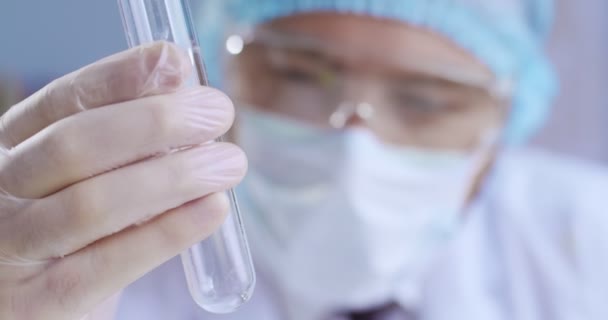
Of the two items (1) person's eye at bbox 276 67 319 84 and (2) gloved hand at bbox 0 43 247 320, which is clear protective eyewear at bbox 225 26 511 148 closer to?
(1) person's eye at bbox 276 67 319 84

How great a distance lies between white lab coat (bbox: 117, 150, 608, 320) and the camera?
1304 millimetres

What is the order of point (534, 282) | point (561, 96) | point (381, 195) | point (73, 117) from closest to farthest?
point (73, 117) < point (381, 195) < point (534, 282) < point (561, 96)

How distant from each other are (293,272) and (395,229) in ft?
0.74

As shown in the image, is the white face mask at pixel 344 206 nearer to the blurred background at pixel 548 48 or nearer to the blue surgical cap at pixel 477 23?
the blue surgical cap at pixel 477 23

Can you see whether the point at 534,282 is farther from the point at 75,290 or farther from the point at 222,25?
the point at 75,290

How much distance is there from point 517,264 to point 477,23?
50 centimetres

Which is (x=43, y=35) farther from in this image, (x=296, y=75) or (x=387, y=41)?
(x=387, y=41)

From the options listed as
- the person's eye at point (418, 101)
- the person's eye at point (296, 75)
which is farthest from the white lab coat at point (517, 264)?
the person's eye at point (296, 75)

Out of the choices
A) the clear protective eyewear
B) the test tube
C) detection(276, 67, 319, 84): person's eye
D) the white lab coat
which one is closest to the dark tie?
the white lab coat

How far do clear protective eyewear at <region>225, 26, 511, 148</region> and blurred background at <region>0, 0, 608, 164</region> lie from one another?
304mm

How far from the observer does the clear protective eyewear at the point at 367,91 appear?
4.18ft

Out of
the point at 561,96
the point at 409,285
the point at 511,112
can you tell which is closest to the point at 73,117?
the point at 409,285

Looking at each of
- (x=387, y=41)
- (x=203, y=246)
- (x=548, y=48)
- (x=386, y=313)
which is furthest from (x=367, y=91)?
(x=203, y=246)

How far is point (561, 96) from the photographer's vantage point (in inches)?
69.1
